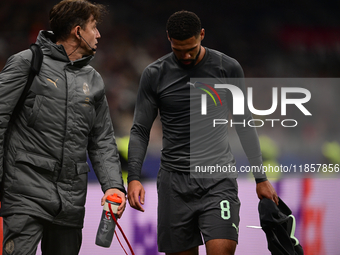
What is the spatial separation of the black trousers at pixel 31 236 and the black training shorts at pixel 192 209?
23.1 inches

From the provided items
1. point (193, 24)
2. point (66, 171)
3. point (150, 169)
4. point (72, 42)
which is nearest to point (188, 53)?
point (193, 24)

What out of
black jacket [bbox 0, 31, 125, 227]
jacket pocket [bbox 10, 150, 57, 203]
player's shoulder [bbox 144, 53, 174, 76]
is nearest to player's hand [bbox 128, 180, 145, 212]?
black jacket [bbox 0, 31, 125, 227]

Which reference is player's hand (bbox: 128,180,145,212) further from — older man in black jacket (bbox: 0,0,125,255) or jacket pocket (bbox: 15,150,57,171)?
jacket pocket (bbox: 15,150,57,171)

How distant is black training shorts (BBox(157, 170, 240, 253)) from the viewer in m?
2.38

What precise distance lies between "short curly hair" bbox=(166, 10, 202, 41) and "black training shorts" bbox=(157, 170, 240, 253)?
78 centimetres

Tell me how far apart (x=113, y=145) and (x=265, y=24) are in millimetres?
2360

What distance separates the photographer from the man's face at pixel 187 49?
2.46 meters

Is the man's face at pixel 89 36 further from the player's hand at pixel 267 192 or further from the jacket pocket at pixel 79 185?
the player's hand at pixel 267 192

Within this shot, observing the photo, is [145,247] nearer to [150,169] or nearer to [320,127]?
[150,169]

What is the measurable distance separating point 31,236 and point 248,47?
285 cm

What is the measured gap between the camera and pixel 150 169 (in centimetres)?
412

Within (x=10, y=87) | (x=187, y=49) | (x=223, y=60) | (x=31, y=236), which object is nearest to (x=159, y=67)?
(x=187, y=49)

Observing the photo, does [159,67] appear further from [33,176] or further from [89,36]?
[33,176]

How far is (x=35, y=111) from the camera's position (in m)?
2.09
